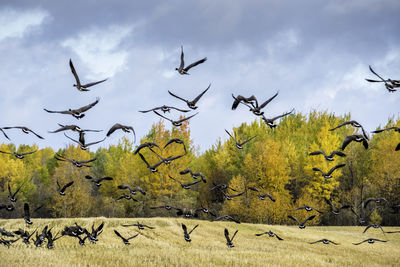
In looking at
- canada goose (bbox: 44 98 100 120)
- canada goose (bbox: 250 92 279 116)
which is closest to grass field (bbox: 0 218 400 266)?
canada goose (bbox: 44 98 100 120)

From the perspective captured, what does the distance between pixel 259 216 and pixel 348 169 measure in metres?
21.0

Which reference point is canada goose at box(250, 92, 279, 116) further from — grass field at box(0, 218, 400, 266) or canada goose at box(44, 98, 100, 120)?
grass field at box(0, 218, 400, 266)

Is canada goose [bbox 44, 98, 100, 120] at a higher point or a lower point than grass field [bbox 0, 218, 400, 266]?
higher

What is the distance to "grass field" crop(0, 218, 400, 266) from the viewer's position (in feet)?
63.2

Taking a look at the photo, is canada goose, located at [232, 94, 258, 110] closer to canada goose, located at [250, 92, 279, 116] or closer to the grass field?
canada goose, located at [250, 92, 279, 116]

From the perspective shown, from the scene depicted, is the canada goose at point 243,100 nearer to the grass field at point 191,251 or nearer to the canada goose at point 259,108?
the canada goose at point 259,108

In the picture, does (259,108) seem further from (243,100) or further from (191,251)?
(191,251)

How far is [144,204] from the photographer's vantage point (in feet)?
196

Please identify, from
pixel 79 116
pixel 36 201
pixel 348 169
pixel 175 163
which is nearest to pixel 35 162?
pixel 36 201

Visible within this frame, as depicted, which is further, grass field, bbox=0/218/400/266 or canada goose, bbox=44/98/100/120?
grass field, bbox=0/218/400/266

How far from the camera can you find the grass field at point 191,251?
19.3m

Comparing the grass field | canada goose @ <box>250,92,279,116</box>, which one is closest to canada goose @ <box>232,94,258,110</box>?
canada goose @ <box>250,92,279,116</box>

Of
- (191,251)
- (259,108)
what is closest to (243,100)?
(259,108)

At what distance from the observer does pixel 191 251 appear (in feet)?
79.5
